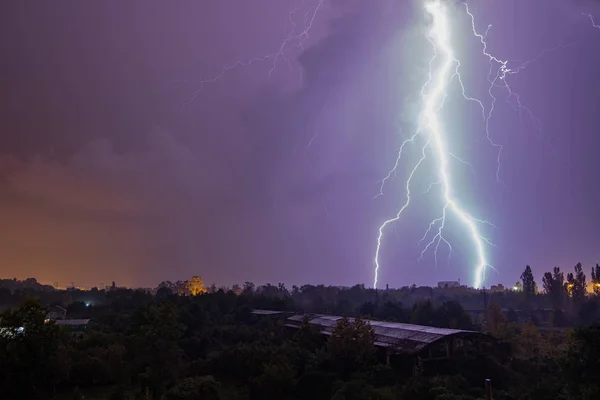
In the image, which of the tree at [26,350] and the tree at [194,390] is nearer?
the tree at [194,390]

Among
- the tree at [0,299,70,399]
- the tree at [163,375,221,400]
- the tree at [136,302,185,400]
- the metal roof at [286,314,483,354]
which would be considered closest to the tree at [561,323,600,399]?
the metal roof at [286,314,483,354]

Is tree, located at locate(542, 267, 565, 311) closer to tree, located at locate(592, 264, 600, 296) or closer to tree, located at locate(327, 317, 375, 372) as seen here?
tree, located at locate(592, 264, 600, 296)

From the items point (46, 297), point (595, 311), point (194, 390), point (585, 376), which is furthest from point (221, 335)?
Result: point (46, 297)

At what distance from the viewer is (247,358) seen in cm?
2464

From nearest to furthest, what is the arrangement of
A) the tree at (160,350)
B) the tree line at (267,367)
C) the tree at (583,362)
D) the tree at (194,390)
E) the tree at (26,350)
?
the tree at (583,362), the tree line at (267,367), the tree at (194,390), the tree at (26,350), the tree at (160,350)

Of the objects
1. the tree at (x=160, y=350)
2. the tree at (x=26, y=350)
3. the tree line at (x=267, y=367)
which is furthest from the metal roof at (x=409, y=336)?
the tree at (x=26, y=350)

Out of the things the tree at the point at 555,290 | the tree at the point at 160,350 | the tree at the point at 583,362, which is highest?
the tree at the point at 555,290

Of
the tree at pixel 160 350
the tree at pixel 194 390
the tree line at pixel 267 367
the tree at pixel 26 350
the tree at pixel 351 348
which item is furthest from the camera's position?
the tree at pixel 351 348

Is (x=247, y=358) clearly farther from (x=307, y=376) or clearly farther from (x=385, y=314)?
(x=385, y=314)

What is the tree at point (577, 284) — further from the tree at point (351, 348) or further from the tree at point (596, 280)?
the tree at point (351, 348)

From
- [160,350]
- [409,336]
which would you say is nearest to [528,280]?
[409,336]

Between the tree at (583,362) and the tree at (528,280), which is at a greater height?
the tree at (528,280)

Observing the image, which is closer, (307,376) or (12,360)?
(12,360)

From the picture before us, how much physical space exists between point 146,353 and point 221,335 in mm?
15244
